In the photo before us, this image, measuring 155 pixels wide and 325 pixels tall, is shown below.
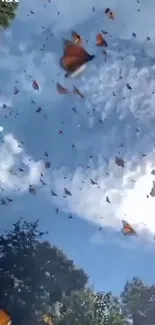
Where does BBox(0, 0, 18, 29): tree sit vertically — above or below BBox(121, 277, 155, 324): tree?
below

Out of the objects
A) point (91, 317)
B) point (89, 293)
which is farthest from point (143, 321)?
point (91, 317)

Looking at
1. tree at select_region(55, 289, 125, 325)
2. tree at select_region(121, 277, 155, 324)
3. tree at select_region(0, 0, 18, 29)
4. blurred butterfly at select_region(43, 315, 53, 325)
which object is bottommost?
blurred butterfly at select_region(43, 315, 53, 325)

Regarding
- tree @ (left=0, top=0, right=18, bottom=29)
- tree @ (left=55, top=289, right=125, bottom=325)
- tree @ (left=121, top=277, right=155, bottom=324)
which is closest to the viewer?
tree @ (left=0, top=0, right=18, bottom=29)

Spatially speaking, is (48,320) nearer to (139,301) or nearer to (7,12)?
(139,301)

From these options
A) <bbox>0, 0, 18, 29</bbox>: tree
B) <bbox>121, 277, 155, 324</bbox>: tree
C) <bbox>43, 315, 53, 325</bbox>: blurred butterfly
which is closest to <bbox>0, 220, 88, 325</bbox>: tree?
<bbox>43, 315, 53, 325</bbox>: blurred butterfly

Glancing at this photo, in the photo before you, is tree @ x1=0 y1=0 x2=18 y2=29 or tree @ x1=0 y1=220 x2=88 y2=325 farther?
tree @ x1=0 y1=220 x2=88 y2=325

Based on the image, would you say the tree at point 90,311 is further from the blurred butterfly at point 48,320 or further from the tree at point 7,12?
the tree at point 7,12

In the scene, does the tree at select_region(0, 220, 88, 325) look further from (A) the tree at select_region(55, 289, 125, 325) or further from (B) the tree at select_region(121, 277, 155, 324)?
(B) the tree at select_region(121, 277, 155, 324)
